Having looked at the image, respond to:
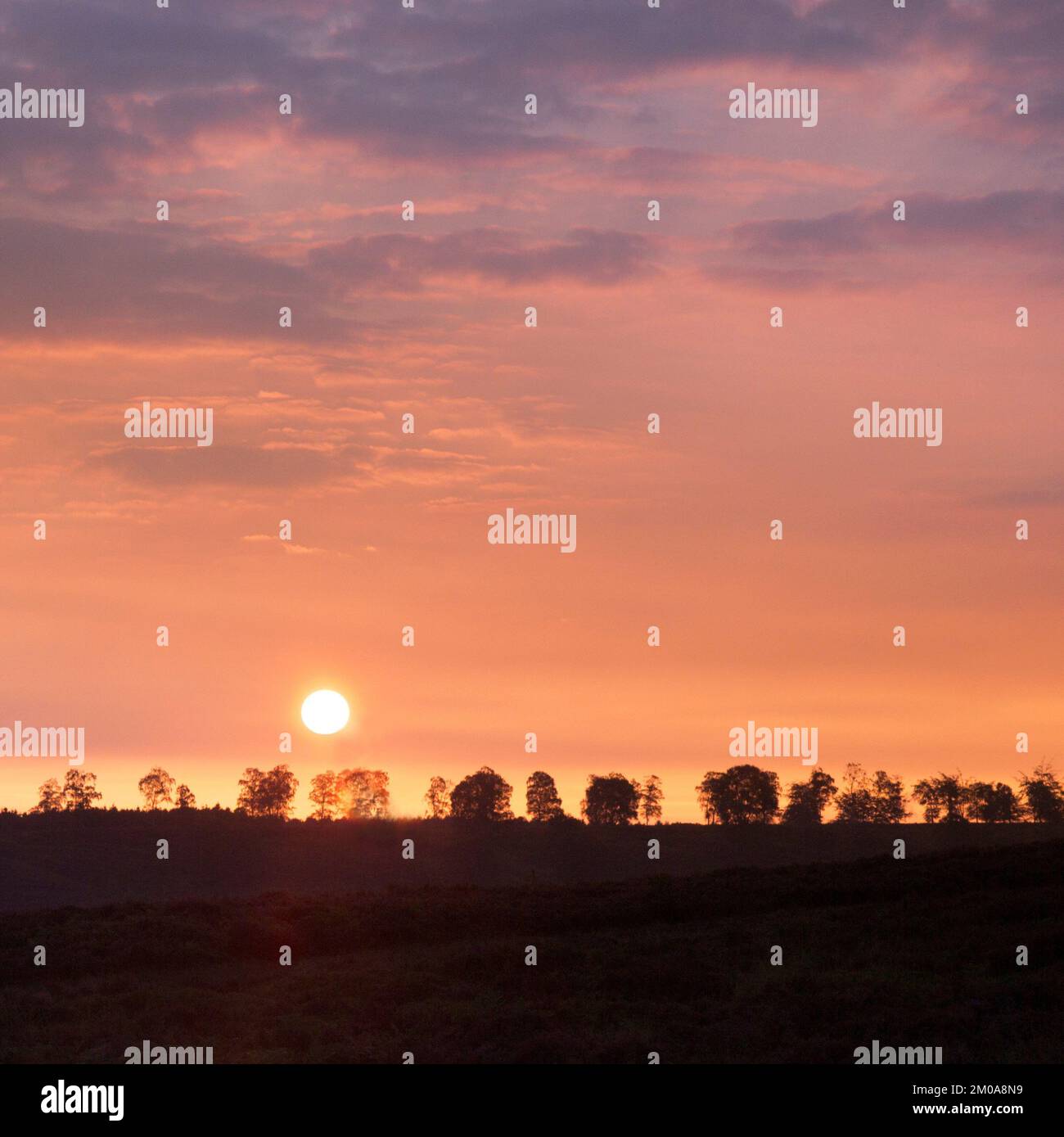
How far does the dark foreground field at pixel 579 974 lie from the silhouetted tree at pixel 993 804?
399 feet

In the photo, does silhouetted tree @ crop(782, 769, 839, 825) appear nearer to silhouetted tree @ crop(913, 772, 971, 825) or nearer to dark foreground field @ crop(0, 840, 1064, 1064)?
silhouetted tree @ crop(913, 772, 971, 825)

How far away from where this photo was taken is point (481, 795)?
172 metres

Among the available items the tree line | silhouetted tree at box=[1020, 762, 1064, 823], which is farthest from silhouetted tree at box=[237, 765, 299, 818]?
silhouetted tree at box=[1020, 762, 1064, 823]

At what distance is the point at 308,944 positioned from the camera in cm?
4631

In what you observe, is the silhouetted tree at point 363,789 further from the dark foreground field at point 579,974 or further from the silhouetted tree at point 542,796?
the dark foreground field at point 579,974

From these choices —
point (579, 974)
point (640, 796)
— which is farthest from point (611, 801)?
point (579, 974)

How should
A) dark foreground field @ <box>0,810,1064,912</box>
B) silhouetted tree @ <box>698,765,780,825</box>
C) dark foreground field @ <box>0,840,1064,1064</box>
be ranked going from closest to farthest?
dark foreground field @ <box>0,840,1064,1064</box>
dark foreground field @ <box>0,810,1064,912</box>
silhouetted tree @ <box>698,765,780,825</box>

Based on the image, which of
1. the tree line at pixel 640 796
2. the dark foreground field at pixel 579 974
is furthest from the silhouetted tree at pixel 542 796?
the dark foreground field at pixel 579 974

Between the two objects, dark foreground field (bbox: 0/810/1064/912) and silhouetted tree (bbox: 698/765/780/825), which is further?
silhouetted tree (bbox: 698/765/780/825)

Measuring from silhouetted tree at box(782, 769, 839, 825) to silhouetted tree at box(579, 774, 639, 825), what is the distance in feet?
64.3

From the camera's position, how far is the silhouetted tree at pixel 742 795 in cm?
16012

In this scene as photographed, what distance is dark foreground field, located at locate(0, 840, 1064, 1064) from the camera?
30219mm

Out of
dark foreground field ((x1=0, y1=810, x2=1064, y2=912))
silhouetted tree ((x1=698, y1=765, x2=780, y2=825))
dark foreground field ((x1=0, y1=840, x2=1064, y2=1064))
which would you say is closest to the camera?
dark foreground field ((x1=0, y1=840, x2=1064, y2=1064))
